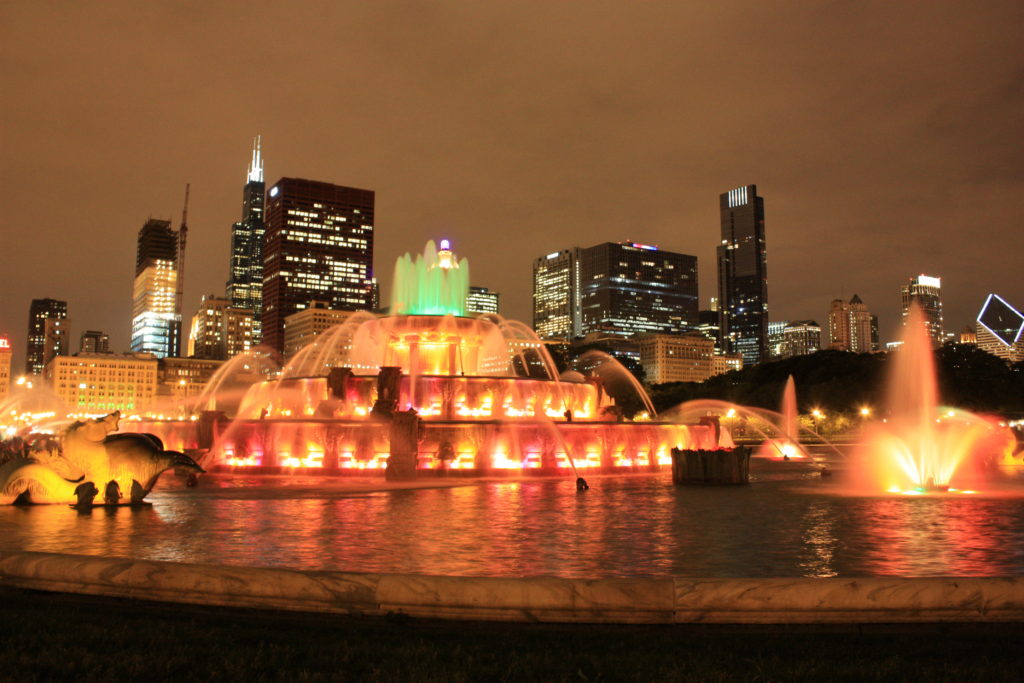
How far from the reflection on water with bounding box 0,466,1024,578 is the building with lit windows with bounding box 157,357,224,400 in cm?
16599

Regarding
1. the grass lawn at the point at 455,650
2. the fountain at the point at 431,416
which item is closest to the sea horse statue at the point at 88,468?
the fountain at the point at 431,416

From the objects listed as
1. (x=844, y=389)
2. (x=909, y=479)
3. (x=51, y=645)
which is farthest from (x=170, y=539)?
(x=844, y=389)

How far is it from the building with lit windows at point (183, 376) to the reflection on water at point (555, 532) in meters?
166

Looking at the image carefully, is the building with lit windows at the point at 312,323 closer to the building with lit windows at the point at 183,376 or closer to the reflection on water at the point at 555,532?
the building with lit windows at the point at 183,376

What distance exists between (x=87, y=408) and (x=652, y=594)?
587 ft

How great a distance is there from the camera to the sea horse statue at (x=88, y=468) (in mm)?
14102

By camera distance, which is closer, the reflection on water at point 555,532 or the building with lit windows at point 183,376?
the reflection on water at point 555,532

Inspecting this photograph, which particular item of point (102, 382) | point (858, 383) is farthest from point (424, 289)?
point (102, 382)

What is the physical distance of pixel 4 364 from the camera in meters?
153

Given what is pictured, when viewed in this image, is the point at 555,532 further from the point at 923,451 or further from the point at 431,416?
the point at 431,416

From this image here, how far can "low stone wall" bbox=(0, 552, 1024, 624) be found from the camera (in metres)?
5.98

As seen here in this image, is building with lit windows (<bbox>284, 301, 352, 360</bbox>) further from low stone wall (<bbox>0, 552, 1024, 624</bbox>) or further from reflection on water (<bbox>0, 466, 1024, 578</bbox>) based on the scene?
low stone wall (<bbox>0, 552, 1024, 624</bbox>)

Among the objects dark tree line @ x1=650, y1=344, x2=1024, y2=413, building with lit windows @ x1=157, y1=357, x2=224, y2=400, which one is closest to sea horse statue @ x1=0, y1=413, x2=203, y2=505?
dark tree line @ x1=650, y1=344, x2=1024, y2=413

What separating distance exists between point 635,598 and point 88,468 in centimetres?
1175
